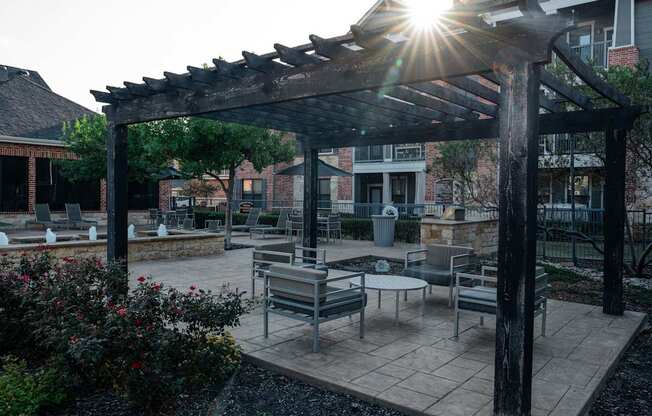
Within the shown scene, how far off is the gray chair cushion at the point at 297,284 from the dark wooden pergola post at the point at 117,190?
2.37 meters

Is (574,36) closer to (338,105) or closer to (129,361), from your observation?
(338,105)

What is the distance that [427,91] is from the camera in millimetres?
4824

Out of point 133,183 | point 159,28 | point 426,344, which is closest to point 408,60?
point 426,344

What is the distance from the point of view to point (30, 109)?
67.1ft

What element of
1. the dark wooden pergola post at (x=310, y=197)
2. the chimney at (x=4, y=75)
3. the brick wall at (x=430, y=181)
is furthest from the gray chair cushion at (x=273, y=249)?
the chimney at (x=4, y=75)

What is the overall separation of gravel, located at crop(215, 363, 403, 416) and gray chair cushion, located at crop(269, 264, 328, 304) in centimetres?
87

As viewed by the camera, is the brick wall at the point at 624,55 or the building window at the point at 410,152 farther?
the building window at the point at 410,152

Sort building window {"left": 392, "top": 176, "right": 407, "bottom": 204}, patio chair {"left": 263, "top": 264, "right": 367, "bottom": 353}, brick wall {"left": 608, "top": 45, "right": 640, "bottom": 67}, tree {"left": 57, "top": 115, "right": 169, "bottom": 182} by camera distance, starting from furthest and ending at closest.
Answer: building window {"left": 392, "top": 176, "right": 407, "bottom": 204}, tree {"left": 57, "top": 115, "right": 169, "bottom": 182}, brick wall {"left": 608, "top": 45, "right": 640, "bottom": 67}, patio chair {"left": 263, "top": 264, "right": 367, "bottom": 353}

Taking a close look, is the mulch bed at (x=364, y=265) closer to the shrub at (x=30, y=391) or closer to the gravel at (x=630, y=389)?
the gravel at (x=630, y=389)

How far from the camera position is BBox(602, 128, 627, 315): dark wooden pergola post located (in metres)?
5.92

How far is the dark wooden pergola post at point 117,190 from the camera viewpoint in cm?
610

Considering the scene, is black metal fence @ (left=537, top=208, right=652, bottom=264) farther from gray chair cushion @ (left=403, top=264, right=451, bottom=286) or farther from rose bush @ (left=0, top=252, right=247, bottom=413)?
rose bush @ (left=0, top=252, right=247, bottom=413)

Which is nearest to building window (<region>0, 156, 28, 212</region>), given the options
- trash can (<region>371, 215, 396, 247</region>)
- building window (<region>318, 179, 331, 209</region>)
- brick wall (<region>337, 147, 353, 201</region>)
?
trash can (<region>371, 215, 396, 247</region>)

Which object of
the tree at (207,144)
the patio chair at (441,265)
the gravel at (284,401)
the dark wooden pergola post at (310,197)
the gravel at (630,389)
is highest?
the tree at (207,144)
